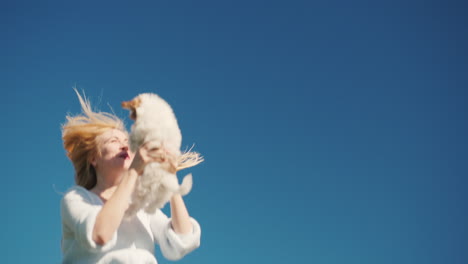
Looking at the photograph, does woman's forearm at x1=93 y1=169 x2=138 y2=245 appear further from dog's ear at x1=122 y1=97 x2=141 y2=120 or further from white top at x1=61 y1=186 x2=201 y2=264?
dog's ear at x1=122 y1=97 x2=141 y2=120

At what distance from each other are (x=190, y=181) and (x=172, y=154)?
8.5 inches

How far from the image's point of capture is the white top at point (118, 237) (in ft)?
10.1

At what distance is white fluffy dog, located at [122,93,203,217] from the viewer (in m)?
3.11

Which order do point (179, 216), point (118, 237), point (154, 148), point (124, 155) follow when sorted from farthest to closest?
point (124, 155) < point (179, 216) < point (118, 237) < point (154, 148)

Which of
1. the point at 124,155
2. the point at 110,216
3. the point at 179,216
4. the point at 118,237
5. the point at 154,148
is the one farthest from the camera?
the point at 124,155

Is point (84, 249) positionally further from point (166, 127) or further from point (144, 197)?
point (166, 127)

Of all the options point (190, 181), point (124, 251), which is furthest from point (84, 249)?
point (190, 181)

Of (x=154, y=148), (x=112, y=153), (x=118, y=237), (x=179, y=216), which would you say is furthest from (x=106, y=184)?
(x=154, y=148)

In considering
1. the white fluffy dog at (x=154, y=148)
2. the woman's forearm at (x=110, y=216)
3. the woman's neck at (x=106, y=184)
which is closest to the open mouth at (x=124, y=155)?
the woman's neck at (x=106, y=184)

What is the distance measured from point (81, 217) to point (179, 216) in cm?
70

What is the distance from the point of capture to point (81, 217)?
314 centimetres

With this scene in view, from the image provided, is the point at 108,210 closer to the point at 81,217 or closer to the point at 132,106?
the point at 81,217

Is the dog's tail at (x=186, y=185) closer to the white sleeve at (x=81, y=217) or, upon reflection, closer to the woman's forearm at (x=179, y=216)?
the woman's forearm at (x=179, y=216)

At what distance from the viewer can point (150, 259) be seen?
3.42m
